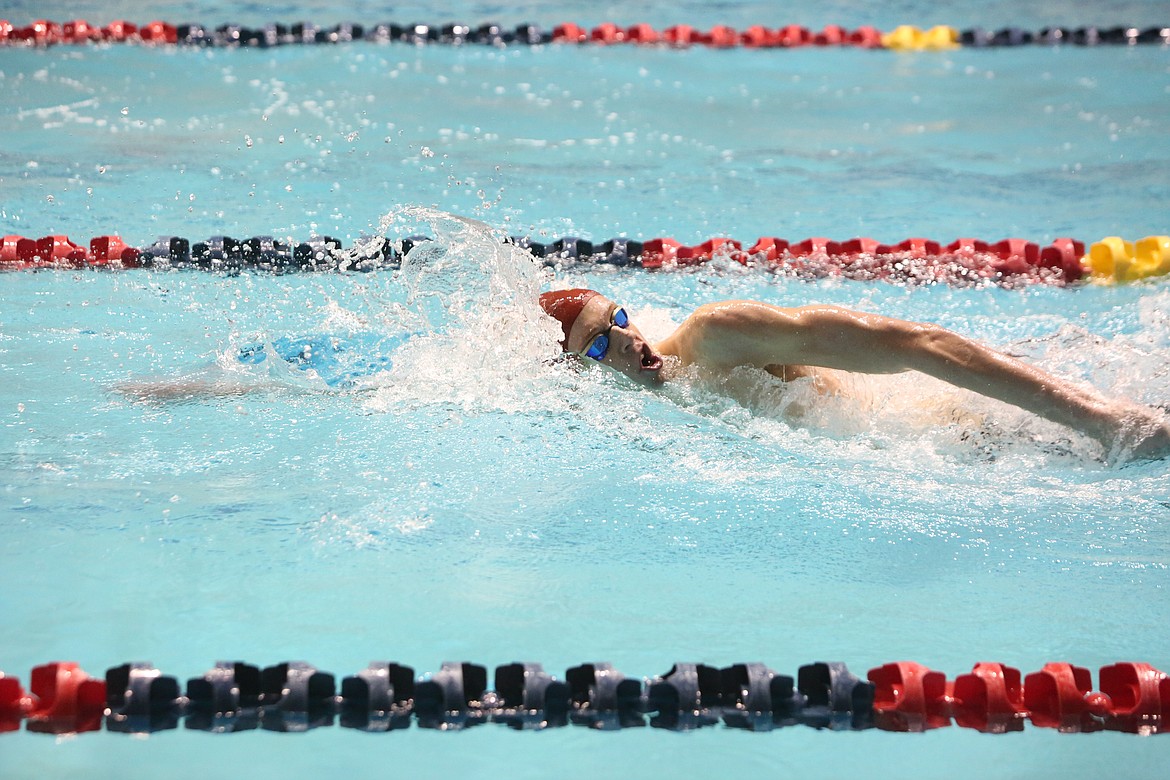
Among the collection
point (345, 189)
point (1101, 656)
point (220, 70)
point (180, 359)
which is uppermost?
point (220, 70)

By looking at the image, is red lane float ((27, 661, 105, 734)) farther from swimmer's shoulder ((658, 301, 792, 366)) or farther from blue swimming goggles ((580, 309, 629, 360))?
swimmer's shoulder ((658, 301, 792, 366))

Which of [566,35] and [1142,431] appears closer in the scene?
[1142,431]

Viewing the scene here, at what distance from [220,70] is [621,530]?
582 cm

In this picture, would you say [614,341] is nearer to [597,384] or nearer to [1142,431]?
[597,384]

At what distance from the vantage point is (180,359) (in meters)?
3.96

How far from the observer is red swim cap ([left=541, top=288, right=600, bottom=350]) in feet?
11.1

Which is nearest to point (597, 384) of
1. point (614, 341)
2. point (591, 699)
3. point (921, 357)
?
point (614, 341)

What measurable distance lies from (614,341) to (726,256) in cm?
191

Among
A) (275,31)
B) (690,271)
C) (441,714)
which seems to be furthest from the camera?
(275,31)

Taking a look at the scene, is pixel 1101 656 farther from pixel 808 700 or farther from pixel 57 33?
pixel 57 33

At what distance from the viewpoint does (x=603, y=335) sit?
335 cm

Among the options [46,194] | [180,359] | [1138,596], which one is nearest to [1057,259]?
[1138,596]

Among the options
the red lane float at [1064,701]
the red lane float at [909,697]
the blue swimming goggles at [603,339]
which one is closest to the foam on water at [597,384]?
the blue swimming goggles at [603,339]

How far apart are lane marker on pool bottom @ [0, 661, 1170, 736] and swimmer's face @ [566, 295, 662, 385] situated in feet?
3.93
